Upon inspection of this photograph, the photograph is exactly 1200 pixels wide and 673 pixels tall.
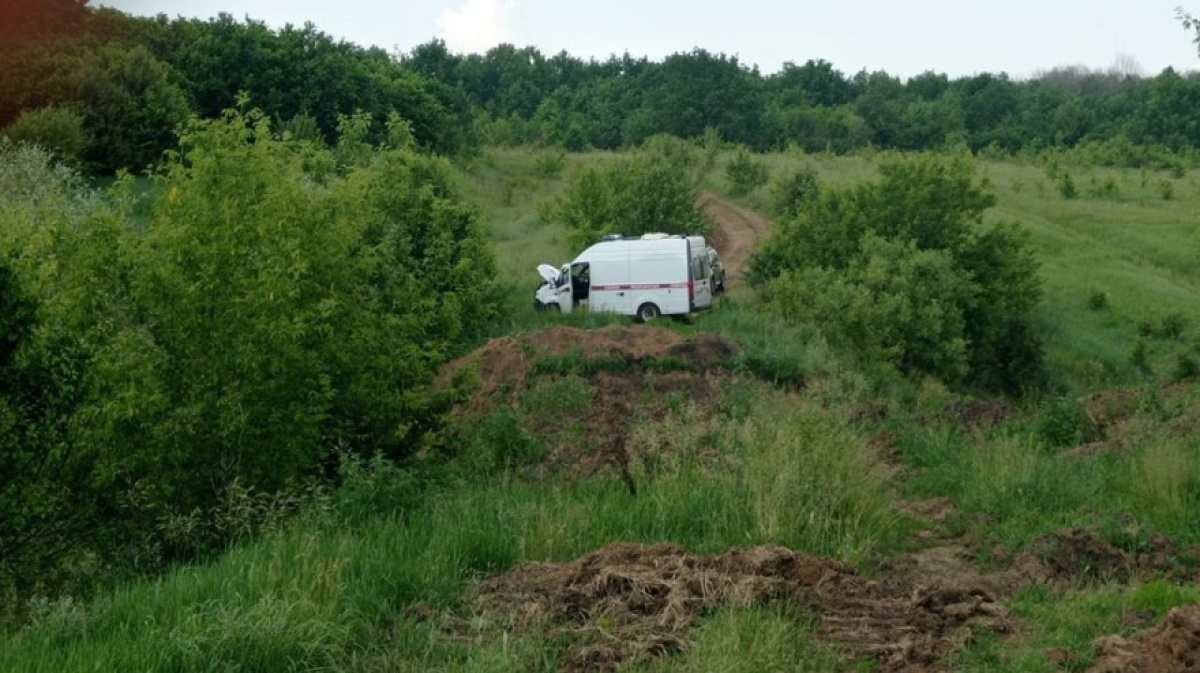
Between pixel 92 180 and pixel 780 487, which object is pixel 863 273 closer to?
pixel 780 487

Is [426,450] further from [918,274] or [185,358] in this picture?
[918,274]

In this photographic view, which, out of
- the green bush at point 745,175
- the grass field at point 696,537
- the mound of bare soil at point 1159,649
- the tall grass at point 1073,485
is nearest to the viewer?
the mound of bare soil at point 1159,649

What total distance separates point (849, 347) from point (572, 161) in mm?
49981

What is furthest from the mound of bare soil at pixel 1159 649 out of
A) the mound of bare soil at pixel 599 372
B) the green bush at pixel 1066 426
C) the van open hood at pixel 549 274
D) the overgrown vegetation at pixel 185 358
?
the van open hood at pixel 549 274

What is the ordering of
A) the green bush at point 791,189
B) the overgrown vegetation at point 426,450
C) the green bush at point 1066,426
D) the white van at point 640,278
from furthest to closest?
1. the green bush at point 791,189
2. the white van at point 640,278
3. the green bush at point 1066,426
4. the overgrown vegetation at point 426,450

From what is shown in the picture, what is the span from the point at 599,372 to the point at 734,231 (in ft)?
105

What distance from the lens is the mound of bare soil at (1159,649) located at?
236 inches

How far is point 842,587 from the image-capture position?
306 inches

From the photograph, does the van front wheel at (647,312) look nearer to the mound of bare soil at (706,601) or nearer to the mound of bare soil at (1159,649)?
the mound of bare soil at (706,601)

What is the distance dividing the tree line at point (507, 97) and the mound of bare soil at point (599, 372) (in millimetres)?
7163

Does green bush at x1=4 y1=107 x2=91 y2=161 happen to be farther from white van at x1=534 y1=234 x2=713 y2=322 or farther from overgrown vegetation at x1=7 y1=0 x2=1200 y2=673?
white van at x1=534 y1=234 x2=713 y2=322

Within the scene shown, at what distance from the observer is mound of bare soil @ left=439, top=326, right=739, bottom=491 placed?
20688mm

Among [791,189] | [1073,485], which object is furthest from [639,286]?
[1073,485]

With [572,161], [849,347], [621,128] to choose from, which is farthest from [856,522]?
[621,128]
